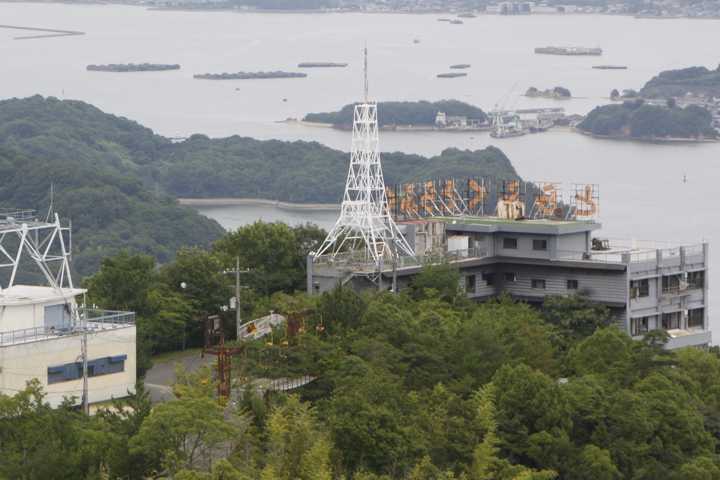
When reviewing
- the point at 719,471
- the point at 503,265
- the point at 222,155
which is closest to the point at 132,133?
the point at 222,155

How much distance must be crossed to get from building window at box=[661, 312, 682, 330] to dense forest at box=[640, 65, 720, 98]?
83.0 metres

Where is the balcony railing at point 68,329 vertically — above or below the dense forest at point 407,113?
below

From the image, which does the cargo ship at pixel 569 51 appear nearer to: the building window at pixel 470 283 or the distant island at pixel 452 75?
Result: the distant island at pixel 452 75

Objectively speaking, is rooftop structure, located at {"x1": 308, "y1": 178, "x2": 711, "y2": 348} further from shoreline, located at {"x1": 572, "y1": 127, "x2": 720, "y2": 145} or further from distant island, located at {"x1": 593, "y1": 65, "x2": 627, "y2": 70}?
distant island, located at {"x1": 593, "y1": 65, "x2": 627, "y2": 70}

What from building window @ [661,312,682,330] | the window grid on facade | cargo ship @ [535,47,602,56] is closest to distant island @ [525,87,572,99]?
cargo ship @ [535,47,602,56]

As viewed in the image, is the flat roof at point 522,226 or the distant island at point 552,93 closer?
the flat roof at point 522,226

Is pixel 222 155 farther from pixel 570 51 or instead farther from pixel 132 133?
pixel 570 51

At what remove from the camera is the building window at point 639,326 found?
25578mm

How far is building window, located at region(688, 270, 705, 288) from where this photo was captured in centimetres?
2716

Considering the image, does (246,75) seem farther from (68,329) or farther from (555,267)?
(68,329)

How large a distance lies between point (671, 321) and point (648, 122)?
72.4 metres

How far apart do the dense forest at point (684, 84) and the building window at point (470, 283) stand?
84.2 m

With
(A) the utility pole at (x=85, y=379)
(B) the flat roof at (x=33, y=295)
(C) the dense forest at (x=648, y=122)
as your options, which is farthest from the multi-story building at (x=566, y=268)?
(C) the dense forest at (x=648, y=122)

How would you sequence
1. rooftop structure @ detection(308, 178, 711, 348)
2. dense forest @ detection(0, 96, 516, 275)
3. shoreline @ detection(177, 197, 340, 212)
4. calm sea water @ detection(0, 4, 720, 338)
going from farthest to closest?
shoreline @ detection(177, 197, 340, 212) → calm sea water @ detection(0, 4, 720, 338) → dense forest @ detection(0, 96, 516, 275) → rooftop structure @ detection(308, 178, 711, 348)
